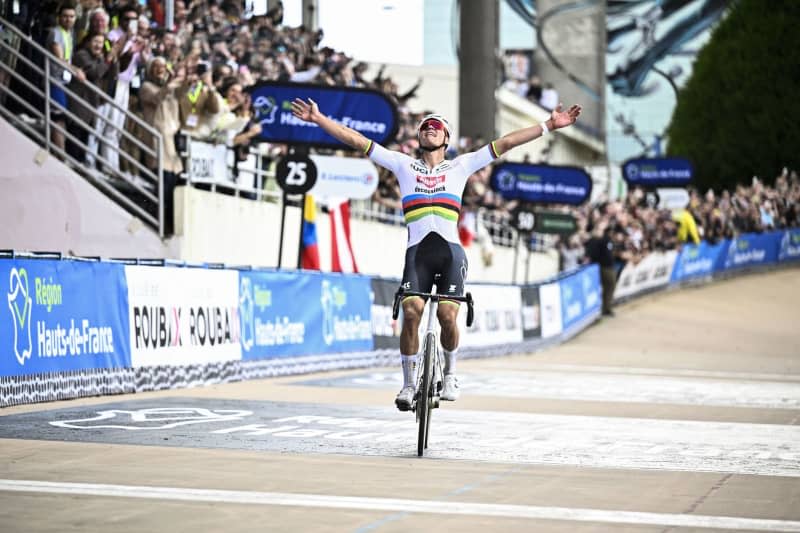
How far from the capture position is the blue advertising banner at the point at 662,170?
38.5 meters

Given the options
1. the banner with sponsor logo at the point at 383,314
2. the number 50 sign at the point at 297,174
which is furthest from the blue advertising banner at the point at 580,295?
the number 50 sign at the point at 297,174

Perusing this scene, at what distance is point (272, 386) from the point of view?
17.7m

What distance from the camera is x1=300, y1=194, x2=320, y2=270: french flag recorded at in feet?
78.3

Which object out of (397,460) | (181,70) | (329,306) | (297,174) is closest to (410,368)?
(397,460)

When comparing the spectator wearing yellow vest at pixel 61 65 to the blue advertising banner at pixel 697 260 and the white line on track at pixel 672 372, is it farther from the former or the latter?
the blue advertising banner at pixel 697 260

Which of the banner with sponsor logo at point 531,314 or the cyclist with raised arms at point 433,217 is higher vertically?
the cyclist with raised arms at point 433,217

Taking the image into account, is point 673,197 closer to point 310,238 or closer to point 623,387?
point 310,238

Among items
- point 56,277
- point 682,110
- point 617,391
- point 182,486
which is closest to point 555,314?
point 617,391

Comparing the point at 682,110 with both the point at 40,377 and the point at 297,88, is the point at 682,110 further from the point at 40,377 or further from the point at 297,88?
the point at 40,377

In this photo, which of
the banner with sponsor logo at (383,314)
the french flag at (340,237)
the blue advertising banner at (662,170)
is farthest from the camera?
the blue advertising banner at (662,170)

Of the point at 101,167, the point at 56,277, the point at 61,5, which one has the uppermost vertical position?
the point at 61,5

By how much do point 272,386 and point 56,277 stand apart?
4.17 metres

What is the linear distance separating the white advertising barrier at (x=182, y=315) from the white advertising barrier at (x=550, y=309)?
12833 mm

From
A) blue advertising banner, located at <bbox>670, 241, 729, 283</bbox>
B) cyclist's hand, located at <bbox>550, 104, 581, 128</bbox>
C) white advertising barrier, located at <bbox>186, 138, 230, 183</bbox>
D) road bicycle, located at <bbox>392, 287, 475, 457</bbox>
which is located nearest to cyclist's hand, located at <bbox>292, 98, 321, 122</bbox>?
road bicycle, located at <bbox>392, 287, 475, 457</bbox>
